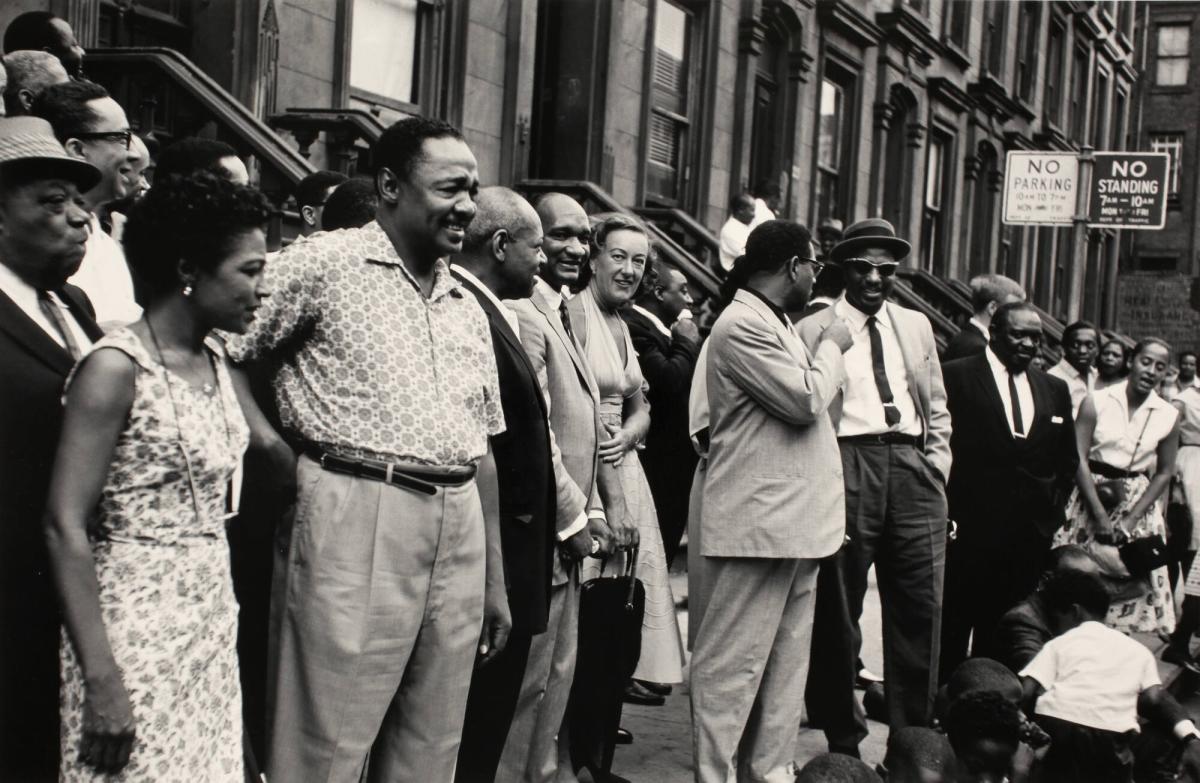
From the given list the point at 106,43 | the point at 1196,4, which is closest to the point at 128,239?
the point at 106,43

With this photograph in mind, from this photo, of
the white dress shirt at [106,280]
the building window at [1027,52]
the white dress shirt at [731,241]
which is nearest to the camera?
the white dress shirt at [106,280]

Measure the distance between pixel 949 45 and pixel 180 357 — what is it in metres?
24.9

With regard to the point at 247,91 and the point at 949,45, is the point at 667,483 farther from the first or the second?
the point at 949,45

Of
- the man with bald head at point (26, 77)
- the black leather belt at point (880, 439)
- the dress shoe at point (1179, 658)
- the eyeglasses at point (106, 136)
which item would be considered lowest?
the dress shoe at point (1179, 658)

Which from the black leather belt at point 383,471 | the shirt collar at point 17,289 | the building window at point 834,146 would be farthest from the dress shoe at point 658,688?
the building window at point 834,146

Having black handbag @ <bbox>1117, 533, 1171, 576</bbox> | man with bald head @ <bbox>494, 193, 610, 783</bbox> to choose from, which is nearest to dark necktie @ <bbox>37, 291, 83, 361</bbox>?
man with bald head @ <bbox>494, 193, 610, 783</bbox>

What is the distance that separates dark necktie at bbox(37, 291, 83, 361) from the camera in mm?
3398

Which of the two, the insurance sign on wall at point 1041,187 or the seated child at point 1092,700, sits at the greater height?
the insurance sign on wall at point 1041,187

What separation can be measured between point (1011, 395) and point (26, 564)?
577 cm

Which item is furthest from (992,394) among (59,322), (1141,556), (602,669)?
(59,322)

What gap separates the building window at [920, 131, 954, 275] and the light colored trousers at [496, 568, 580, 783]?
894 inches

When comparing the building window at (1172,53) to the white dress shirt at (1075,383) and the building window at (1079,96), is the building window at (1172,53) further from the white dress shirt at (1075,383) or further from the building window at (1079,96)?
the white dress shirt at (1075,383)

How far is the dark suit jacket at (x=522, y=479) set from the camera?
463 centimetres

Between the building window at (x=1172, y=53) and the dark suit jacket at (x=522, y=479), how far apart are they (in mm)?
52019
